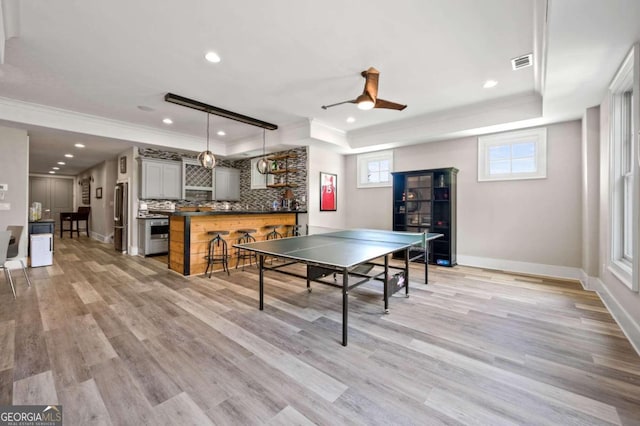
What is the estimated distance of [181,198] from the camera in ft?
23.9

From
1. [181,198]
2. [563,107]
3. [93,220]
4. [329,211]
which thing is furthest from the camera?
[93,220]

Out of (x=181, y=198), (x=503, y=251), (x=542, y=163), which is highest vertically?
(x=542, y=163)

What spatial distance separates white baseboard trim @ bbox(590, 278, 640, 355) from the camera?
90.7 inches

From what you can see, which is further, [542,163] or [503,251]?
[503,251]

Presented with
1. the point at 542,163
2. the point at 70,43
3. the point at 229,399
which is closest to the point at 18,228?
the point at 70,43

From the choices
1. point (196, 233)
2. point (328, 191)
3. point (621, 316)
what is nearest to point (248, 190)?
point (328, 191)

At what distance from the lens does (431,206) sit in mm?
5512

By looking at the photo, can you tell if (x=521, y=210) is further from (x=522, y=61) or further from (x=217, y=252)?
(x=217, y=252)

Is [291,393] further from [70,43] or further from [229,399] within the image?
[70,43]

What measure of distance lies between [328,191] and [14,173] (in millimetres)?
6047

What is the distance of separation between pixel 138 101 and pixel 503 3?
16.7ft

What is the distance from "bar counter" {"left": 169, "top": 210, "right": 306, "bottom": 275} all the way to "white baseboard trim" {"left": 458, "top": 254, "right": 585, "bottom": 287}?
4.34m

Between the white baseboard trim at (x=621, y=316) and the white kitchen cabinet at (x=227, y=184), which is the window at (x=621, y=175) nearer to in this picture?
the white baseboard trim at (x=621, y=316)

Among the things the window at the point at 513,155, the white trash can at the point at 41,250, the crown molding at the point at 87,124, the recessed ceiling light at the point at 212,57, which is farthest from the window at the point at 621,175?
the white trash can at the point at 41,250
